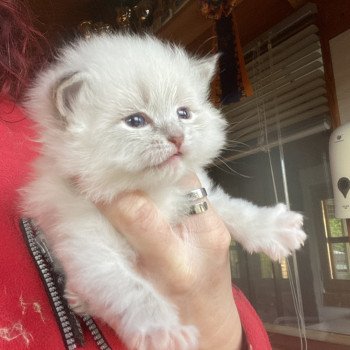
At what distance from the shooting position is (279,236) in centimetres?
88

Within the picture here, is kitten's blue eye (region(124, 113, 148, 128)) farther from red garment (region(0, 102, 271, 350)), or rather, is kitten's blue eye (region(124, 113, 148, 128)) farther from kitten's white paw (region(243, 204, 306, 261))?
kitten's white paw (region(243, 204, 306, 261))

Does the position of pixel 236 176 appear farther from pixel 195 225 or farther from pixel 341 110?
pixel 195 225

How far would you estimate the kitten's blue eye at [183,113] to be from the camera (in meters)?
0.74

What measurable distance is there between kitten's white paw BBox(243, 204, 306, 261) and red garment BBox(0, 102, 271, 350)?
0.14m

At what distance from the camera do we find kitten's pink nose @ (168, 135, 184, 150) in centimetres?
67

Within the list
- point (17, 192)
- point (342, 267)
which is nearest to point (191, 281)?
point (17, 192)

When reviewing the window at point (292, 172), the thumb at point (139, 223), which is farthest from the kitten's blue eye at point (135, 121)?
the window at point (292, 172)

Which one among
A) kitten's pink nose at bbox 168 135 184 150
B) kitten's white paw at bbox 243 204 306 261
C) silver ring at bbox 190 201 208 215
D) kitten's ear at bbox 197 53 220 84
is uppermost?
kitten's ear at bbox 197 53 220 84

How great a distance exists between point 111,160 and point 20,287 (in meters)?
0.24

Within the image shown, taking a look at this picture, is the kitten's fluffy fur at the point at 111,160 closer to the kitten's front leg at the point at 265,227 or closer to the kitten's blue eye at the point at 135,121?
the kitten's blue eye at the point at 135,121

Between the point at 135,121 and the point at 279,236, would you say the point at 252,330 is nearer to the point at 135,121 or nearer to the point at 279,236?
the point at 279,236

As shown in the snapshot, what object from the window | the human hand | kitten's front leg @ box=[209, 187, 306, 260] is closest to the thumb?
the human hand

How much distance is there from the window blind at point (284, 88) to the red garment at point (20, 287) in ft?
3.07

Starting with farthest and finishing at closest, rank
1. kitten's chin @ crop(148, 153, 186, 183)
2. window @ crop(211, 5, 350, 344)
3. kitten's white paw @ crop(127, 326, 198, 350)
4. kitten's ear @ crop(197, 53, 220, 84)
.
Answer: window @ crop(211, 5, 350, 344) → kitten's ear @ crop(197, 53, 220, 84) → kitten's chin @ crop(148, 153, 186, 183) → kitten's white paw @ crop(127, 326, 198, 350)
